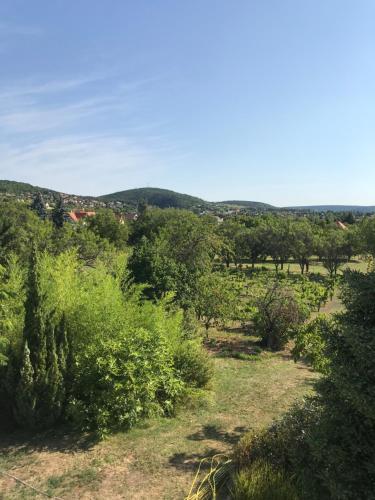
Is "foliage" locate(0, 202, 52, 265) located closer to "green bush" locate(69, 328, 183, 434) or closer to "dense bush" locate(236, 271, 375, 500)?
"green bush" locate(69, 328, 183, 434)

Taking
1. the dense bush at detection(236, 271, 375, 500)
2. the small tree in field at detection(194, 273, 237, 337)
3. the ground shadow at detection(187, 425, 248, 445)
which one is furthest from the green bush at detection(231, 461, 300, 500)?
the small tree in field at detection(194, 273, 237, 337)

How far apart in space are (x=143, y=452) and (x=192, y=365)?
3.64 metres

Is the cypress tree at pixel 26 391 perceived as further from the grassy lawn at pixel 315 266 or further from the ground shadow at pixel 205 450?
the grassy lawn at pixel 315 266

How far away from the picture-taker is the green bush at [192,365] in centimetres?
1142

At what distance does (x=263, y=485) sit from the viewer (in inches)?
241

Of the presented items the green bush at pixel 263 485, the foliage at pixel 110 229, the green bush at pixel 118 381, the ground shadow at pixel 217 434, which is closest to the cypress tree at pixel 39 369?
the green bush at pixel 118 381

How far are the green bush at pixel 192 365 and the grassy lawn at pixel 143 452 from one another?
54 centimetres

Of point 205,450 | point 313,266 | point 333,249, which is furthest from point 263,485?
point 313,266

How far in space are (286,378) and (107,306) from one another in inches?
300

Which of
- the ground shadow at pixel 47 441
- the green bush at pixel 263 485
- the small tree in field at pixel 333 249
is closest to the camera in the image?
the green bush at pixel 263 485

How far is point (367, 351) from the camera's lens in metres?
4.98

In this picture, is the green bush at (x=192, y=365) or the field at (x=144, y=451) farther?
the green bush at (x=192, y=365)

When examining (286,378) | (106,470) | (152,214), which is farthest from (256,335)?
(152,214)

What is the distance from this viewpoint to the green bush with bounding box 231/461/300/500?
595cm
